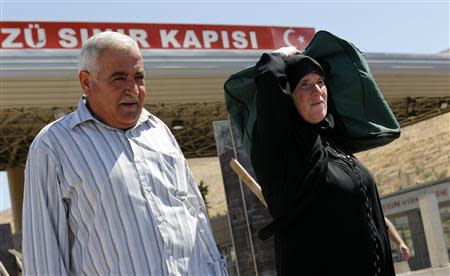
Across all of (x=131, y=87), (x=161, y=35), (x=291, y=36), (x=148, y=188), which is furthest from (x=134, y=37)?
(x=148, y=188)

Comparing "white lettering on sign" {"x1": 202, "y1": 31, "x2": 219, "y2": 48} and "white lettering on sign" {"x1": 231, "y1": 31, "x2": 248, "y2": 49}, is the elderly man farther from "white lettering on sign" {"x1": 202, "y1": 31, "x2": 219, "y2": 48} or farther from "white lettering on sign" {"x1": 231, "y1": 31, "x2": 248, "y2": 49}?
"white lettering on sign" {"x1": 231, "y1": 31, "x2": 248, "y2": 49}

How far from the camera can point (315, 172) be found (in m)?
3.27

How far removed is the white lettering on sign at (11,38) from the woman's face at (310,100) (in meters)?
12.0

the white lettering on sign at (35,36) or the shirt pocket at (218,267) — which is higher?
the white lettering on sign at (35,36)

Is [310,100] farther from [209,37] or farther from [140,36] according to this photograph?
[209,37]

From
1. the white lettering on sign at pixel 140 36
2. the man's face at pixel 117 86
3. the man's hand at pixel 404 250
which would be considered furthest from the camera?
the white lettering on sign at pixel 140 36

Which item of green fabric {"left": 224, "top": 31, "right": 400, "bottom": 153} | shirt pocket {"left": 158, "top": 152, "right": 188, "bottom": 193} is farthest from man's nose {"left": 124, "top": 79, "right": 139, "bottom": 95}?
green fabric {"left": 224, "top": 31, "right": 400, "bottom": 153}

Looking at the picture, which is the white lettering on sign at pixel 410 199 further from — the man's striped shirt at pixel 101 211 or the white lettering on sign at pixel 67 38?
the man's striped shirt at pixel 101 211

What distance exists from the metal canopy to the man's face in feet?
37.0

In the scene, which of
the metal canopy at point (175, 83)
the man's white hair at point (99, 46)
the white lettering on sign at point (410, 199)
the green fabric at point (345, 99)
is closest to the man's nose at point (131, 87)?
the man's white hair at point (99, 46)

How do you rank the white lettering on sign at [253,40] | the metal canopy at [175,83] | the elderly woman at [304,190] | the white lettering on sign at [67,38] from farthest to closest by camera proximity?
the white lettering on sign at [253,40]
the white lettering on sign at [67,38]
the metal canopy at [175,83]
the elderly woman at [304,190]

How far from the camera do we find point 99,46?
3055 mm

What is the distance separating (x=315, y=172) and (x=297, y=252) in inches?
13.8

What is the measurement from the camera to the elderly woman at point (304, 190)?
326 centimetres
